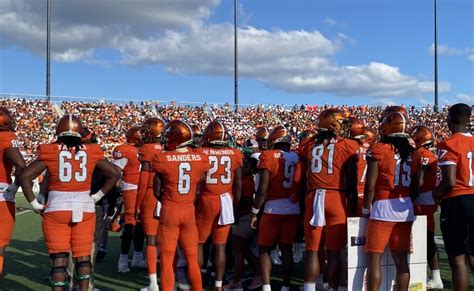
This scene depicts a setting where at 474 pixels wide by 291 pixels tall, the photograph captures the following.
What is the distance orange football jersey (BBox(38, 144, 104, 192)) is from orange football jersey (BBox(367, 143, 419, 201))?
2906 millimetres

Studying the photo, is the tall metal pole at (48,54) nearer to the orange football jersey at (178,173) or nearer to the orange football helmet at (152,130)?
the orange football helmet at (152,130)

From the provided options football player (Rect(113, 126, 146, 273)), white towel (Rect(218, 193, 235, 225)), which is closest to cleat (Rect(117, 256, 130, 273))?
football player (Rect(113, 126, 146, 273))

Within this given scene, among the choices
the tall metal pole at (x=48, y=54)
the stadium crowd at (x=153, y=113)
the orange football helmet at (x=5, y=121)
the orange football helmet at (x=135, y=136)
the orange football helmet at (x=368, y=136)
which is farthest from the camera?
the tall metal pole at (x=48, y=54)

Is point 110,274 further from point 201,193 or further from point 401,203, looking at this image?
point 401,203

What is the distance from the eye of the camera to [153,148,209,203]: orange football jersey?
17.8ft

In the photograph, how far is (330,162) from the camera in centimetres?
551

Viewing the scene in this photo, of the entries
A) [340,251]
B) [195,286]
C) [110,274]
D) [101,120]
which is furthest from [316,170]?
[101,120]

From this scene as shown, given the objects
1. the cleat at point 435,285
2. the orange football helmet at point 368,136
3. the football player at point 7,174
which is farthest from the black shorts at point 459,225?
the football player at point 7,174

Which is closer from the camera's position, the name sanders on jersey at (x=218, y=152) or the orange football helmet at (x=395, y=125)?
the orange football helmet at (x=395, y=125)

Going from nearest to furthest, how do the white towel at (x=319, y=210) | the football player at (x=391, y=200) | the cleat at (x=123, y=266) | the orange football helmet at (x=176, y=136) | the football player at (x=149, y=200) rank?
the football player at (x=391, y=200) < the white towel at (x=319, y=210) < the orange football helmet at (x=176, y=136) < the football player at (x=149, y=200) < the cleat at (x=123, y=266)

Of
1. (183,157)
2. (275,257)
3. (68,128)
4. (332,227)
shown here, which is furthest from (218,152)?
(275,257)

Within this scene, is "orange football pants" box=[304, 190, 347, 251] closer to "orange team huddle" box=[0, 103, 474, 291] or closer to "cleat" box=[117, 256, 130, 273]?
"orange team huddle" box=[0, 103, 474, 291]

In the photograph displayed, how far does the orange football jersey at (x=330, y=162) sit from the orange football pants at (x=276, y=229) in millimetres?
683

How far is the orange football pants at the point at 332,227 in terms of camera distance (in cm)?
547
